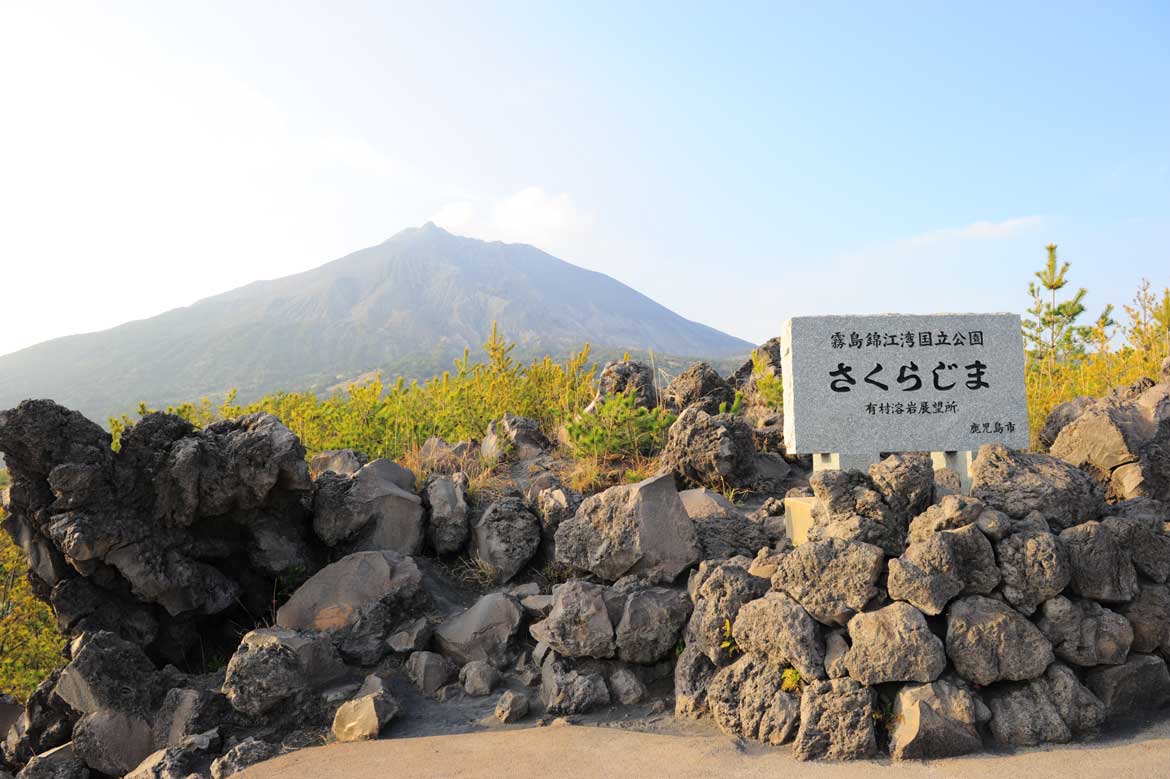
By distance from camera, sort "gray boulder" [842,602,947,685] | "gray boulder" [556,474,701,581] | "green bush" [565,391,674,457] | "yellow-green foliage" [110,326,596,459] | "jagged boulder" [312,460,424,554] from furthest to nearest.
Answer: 1. "yellow-green foliage" [110,326,596,459]
2. "green bush" [565,391,674,457]
3. "jagged boulder" [312,460,424,554]
4. "gray boulder" [556,474,701,581]
5. "gray boulder" [842,602,947,685]

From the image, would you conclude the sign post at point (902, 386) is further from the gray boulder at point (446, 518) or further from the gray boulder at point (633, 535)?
the gray boulder at point (446, 518)

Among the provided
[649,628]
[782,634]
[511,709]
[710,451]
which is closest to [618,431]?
[710,451]

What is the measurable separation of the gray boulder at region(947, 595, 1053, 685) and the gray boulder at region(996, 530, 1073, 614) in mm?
161

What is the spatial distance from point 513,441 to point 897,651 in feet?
16.2

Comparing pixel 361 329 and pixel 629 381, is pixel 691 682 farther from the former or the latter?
pixel 361 329

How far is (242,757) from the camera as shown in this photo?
442cm

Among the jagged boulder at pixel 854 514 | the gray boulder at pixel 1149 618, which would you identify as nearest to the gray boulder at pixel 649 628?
the jagged boulder at pixel 854 514

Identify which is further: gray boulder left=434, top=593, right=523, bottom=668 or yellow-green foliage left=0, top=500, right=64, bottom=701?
yellow-green foliage left=0, top=500, right=64, bottom=701

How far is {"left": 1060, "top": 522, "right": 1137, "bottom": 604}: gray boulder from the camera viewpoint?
14.2 ft

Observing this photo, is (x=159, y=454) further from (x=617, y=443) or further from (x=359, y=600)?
(x=617, y=443)

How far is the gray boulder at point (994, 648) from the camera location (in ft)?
13.4

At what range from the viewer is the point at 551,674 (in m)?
4.90

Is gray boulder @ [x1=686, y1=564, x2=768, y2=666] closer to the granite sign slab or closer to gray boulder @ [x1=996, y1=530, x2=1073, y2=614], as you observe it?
gray boulder @ [x1=996, y1=530, x2=1073, y2=614]

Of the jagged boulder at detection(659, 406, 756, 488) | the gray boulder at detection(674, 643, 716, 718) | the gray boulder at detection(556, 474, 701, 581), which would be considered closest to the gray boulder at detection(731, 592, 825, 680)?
the gray boulder at detection(674, 643, 716, 718)
